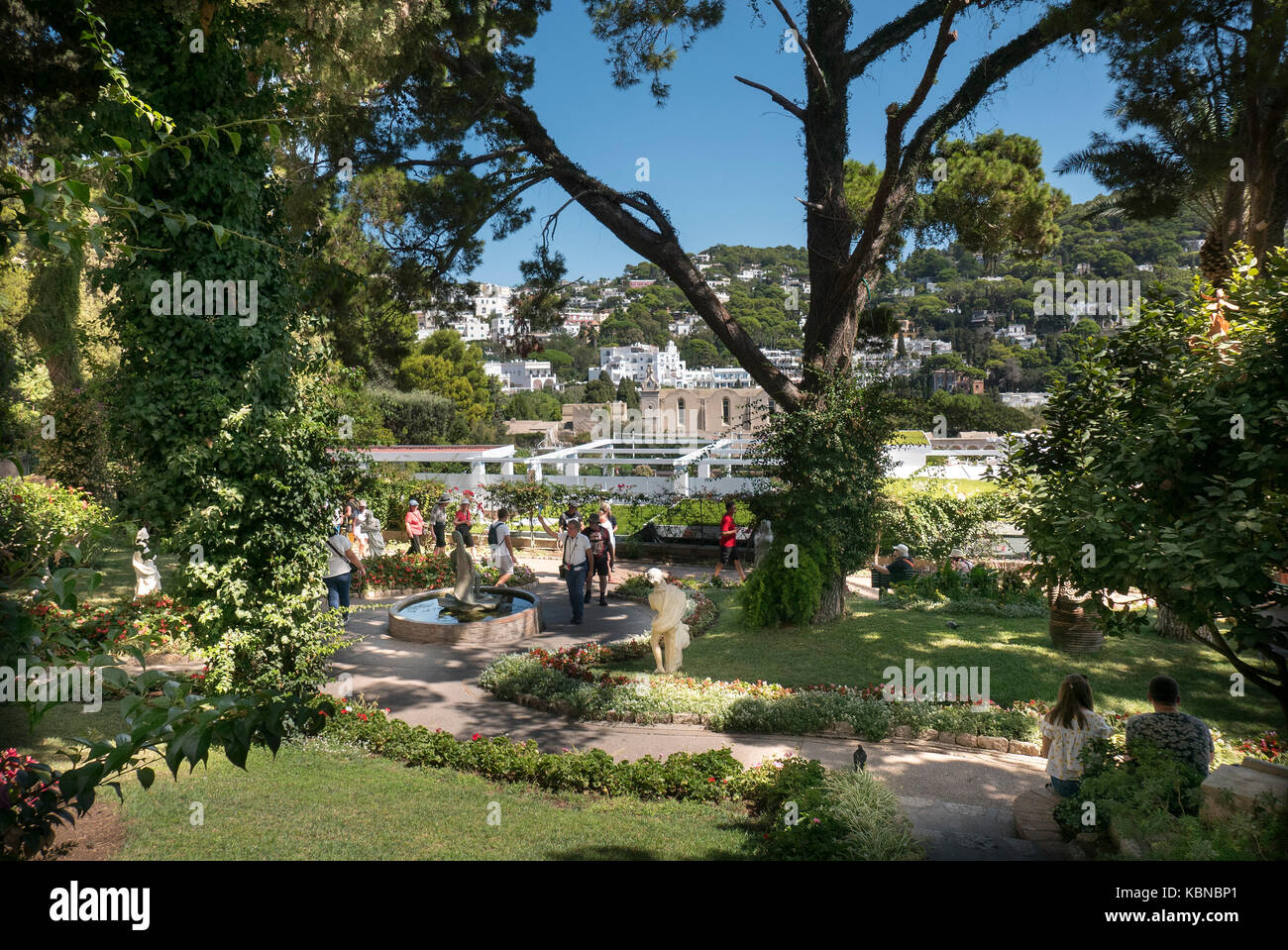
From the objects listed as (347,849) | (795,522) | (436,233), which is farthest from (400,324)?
(347,849)

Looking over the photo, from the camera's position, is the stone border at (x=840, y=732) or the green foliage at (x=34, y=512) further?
the green foliage at (x=34, y=512)

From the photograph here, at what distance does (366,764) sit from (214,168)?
16.1ft

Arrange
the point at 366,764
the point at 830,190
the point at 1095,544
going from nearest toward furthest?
the point at 1095,544 → the point at 366,764 → the point at 830,190

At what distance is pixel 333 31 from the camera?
736 cm

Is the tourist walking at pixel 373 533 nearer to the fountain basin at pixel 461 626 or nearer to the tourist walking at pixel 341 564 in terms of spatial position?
the fountain basin at pixel 461 626

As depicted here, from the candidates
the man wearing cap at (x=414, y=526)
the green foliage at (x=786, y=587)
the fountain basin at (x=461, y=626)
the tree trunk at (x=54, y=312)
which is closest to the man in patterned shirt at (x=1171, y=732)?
the green foliage at (x=786, y=587)

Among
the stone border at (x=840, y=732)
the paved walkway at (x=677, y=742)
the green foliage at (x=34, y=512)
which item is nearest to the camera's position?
the paved walkway at (x=677, y=742)

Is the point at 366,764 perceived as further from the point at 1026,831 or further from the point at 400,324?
the point at 400,324

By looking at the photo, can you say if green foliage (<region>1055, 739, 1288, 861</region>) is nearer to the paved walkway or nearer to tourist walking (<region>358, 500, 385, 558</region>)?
the paved walkway

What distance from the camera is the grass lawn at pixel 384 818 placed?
4805mm

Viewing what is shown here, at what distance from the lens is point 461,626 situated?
1048cm

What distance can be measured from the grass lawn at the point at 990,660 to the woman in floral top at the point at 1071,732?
266 cm

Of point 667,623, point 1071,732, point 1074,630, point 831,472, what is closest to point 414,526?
point 667,623

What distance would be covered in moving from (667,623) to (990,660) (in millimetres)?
3699
